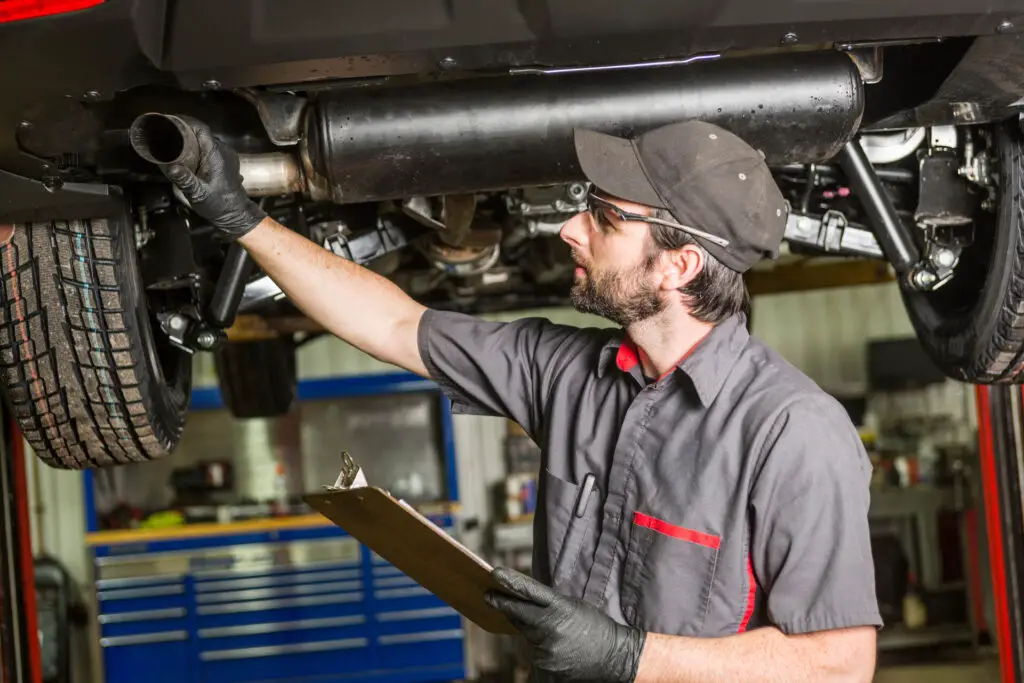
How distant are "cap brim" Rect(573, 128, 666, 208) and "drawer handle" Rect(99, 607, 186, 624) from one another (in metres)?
5.64

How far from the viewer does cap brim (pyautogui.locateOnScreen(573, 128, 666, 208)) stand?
1549mm

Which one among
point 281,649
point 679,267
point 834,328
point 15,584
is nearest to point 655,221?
point 679,267

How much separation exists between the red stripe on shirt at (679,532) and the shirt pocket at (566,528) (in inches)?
4.6

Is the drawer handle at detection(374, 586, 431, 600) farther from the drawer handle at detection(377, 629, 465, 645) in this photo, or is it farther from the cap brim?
the cap brim

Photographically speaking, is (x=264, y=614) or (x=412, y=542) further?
(x=264, y=614)

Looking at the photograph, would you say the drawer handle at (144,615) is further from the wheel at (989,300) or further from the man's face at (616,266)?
the man's face at (616,266)

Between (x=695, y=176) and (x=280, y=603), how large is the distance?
563 cm

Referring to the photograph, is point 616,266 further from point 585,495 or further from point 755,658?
point 755,658

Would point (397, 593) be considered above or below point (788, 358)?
below

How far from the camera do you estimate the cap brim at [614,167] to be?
1549 mm

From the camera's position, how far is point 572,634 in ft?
4.58

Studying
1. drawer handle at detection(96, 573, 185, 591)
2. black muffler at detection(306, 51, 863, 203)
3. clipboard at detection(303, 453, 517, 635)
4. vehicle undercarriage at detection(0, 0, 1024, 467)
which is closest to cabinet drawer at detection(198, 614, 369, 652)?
drawer handle at detection(96, 573, 185, 591)

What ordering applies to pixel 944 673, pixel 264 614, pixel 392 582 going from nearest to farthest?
pixel 944 673, pixel 264 614, pixel 392 582

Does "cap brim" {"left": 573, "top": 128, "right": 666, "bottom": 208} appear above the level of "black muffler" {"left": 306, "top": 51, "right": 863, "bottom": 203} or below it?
below
